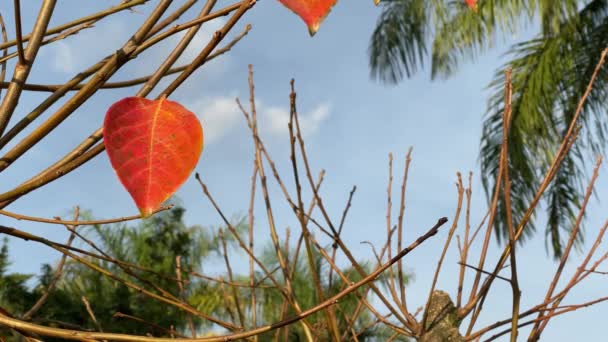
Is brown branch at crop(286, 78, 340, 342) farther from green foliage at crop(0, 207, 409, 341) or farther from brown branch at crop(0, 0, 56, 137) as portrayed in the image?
green foliage at crop(0, 207, 409, 341)

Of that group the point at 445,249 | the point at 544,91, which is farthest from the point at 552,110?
the point at 445,249

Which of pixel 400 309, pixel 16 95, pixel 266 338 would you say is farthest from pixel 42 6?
pixel 266 338

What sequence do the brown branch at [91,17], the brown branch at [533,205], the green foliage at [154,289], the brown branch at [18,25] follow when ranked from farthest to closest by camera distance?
1. the green foliage at [154,289]
2. the brown branch at [533,205]
3. the brown branch at [91,17]
4. the brown branch at [18,25]

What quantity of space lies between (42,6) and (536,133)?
7.04m

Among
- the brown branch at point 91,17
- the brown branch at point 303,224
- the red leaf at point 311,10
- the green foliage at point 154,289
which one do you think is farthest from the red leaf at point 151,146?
the green foliage at point 154,289

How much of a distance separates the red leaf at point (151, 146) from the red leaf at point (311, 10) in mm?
102

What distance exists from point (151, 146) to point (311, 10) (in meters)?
0.13

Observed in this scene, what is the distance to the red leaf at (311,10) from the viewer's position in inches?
17.5

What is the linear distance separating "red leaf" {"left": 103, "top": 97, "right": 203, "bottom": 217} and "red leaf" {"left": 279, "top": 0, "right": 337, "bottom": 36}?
102 millimetres

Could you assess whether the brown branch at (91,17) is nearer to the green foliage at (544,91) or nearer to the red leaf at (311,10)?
the red leaf at (311,10)

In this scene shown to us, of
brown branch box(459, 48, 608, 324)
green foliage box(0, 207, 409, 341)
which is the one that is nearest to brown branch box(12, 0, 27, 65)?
brown branch box(459, 48, 608, 324)

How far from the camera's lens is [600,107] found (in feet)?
23.7

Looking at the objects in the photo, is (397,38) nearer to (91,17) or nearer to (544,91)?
(544,91)

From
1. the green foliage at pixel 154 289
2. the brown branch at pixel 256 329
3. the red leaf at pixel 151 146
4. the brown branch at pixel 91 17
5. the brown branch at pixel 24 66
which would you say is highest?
the green foliage at pixel 154 289
